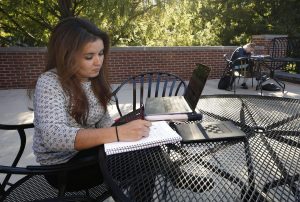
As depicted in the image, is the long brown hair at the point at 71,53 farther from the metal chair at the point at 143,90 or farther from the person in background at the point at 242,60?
the person in background at the point at 242,60

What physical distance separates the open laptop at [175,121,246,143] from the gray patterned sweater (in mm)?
542

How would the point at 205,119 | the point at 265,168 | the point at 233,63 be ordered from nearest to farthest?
the point at 265,168
the point at 205,119
the point at 233,63

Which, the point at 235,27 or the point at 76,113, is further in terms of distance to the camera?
the point at 235,27

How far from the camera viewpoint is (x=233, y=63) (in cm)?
607

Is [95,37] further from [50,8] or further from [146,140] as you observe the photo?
[50,8]

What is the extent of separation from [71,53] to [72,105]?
270 millimetres

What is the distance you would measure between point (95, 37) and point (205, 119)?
0.89 m

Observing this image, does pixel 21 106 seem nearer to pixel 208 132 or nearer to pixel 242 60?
pixel 208 132

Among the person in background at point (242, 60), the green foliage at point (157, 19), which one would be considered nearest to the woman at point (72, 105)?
the green foliage at point (157, 19)

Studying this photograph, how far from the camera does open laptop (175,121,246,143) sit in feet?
4.40

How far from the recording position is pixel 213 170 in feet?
3.87

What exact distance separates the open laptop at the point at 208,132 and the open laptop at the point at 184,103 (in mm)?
126

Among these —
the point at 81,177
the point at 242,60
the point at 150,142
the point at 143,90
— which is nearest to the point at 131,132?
the point at 150,142

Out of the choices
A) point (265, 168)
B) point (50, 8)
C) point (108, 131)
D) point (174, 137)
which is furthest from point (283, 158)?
point (50, 8)
